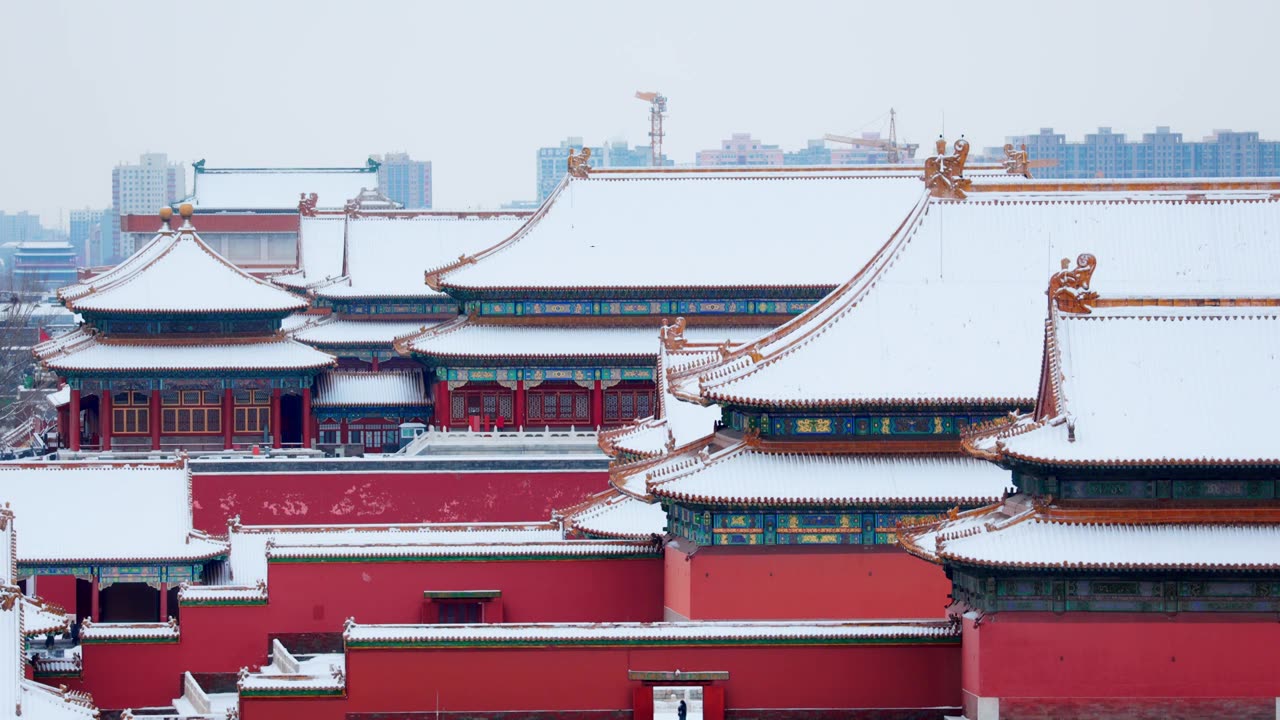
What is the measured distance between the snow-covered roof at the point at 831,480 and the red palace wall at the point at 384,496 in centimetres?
1698

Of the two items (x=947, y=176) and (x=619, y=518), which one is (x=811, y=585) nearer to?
(x=619, y=518)

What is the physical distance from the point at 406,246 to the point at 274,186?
43.5 m

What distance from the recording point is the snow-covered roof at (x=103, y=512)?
45.8 m

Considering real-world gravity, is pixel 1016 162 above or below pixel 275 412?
above

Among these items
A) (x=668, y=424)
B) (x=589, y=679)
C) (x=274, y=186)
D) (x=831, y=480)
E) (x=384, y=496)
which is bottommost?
(x=589, y=679)

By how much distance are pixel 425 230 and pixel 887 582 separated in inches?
1411

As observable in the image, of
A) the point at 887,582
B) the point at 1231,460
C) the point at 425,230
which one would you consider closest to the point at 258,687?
the point at 887,582

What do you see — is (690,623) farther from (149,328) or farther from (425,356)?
(149,328)

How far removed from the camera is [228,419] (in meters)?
58.6

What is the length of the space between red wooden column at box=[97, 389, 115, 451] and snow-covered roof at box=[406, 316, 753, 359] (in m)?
7.48

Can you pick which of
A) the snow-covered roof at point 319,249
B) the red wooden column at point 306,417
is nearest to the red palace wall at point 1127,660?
the red wooden column at point 306,417

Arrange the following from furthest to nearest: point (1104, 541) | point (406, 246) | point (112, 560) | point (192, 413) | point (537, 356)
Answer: point (406, 246) → point (192, 413) → point (537, 356) → point (112, 560) → point (1104, 541)

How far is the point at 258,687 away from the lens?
34188 millimetres

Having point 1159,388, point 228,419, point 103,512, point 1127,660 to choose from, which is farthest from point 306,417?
point 1127,660
